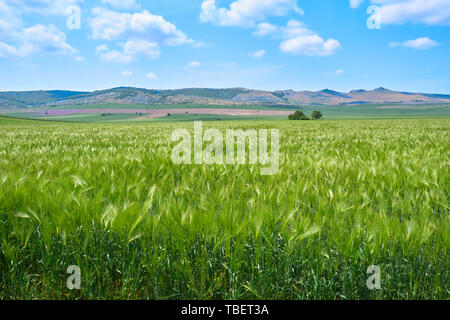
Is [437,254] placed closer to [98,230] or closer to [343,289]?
[343,289]

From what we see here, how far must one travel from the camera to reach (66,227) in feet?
4.97

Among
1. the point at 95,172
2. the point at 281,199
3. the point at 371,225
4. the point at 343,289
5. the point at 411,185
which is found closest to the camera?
the point at 343,289

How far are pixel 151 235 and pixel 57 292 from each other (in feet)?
1.78

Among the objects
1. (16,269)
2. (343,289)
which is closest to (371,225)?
(343,289)

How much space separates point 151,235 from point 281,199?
94cm

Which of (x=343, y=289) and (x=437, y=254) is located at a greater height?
(x=437, y=254)

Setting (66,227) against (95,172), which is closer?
(66,227)

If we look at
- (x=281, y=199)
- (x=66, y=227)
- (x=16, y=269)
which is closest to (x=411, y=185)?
(x=281, y=199)
